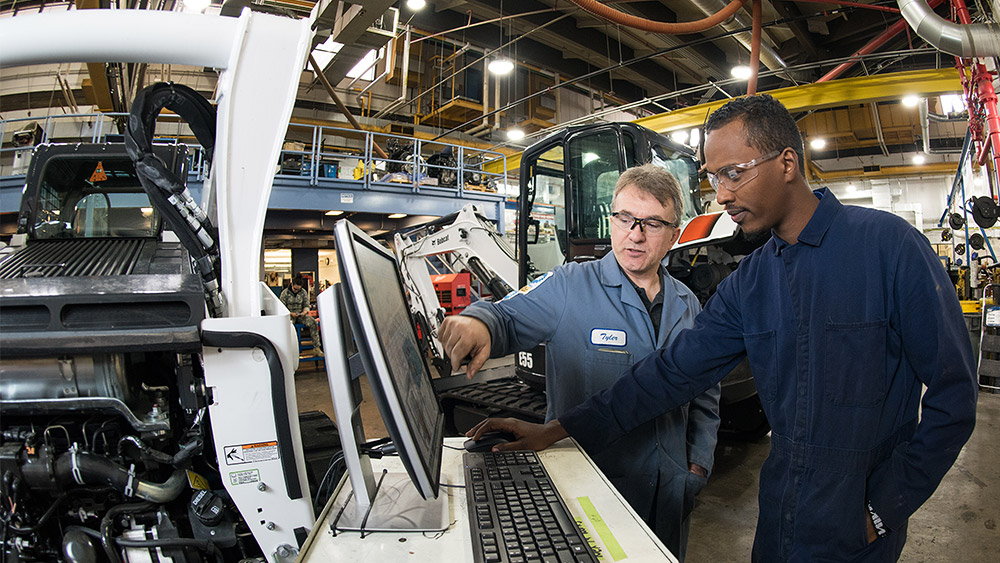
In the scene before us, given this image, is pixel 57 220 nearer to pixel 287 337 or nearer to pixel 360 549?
pixel 287 337

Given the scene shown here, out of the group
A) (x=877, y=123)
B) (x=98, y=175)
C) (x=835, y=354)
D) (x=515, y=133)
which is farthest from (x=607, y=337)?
(x=877, y=123)

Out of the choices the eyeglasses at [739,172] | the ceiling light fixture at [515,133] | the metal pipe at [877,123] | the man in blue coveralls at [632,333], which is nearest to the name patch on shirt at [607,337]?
the man in blue coveralls at [632,333]

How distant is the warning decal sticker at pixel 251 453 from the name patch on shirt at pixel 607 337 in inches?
41.4

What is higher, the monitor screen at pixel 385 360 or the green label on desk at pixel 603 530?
the monitor screen at pixel 385 360

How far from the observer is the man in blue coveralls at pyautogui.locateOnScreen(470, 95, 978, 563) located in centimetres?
108

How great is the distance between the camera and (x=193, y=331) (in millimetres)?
1330

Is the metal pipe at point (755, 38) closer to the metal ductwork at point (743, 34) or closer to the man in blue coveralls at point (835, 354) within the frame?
the metal ductwork at point (743, 34)

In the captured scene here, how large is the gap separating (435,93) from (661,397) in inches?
492

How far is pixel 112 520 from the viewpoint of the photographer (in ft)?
5.09

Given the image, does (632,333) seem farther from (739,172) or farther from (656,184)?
(739,172)

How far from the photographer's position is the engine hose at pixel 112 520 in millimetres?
1504

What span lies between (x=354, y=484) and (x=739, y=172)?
45.9 inches

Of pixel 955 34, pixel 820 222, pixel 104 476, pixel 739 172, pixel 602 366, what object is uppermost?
pixel 955 34

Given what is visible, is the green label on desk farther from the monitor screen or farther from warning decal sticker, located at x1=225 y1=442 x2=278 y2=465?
warning decal sticker, located at x1=225 y1=442 x2=278 y2=465
